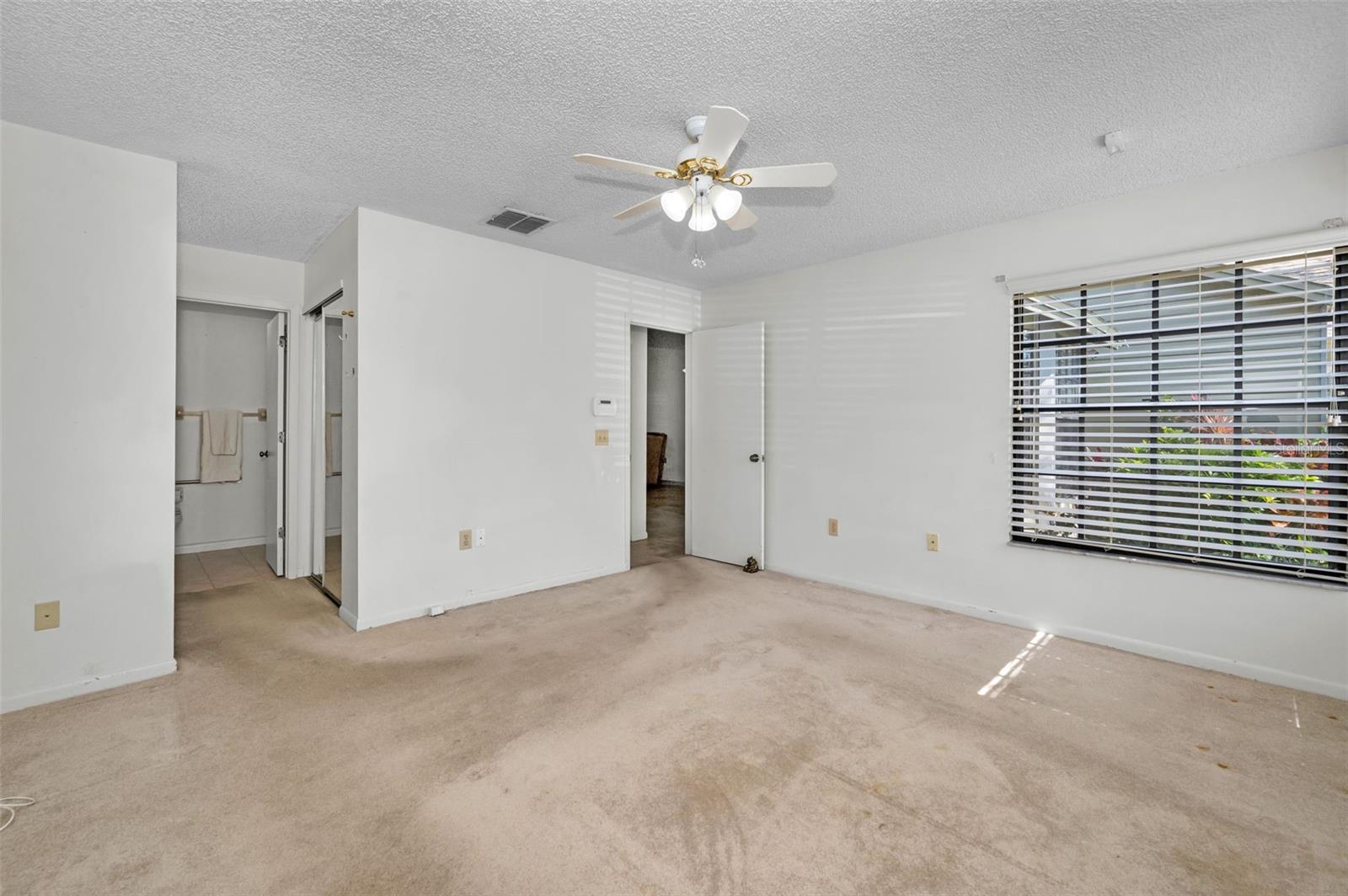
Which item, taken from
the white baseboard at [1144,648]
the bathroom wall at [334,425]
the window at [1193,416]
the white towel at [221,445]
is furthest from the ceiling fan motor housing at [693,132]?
the white towel at [221,445]

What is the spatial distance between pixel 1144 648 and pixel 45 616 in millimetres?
5026

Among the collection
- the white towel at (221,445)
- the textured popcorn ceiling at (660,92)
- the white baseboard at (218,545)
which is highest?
the textured popcorn ceiling at (660,92)

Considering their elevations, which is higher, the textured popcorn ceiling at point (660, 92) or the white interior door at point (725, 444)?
the textured popcorn ceiling at point (660, 92)

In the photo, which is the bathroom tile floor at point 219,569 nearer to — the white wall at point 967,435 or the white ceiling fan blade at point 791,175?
the white wall at point 967,435

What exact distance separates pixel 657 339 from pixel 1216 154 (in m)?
7.60

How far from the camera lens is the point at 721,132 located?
6.23 feet

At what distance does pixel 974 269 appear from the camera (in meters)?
3.54

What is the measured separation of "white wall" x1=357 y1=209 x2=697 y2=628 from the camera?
11.0 ft

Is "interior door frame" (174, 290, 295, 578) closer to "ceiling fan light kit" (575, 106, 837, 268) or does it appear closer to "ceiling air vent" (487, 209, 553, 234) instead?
"ceiling air vent" (487, 209, 553, 234)

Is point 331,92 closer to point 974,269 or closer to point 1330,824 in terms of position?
point 974,269

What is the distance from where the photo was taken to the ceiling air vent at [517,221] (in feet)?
10.8

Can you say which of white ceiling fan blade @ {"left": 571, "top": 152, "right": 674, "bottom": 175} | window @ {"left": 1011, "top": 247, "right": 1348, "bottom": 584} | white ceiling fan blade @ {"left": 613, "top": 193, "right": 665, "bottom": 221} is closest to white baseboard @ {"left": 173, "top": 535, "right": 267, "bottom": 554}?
white ceiling fan blade @ {"left": 613, "top": 193, "right": 665, "bottom": 221}

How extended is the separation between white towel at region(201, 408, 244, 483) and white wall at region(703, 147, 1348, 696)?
4.50m

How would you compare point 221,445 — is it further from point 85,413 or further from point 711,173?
point 711,173
